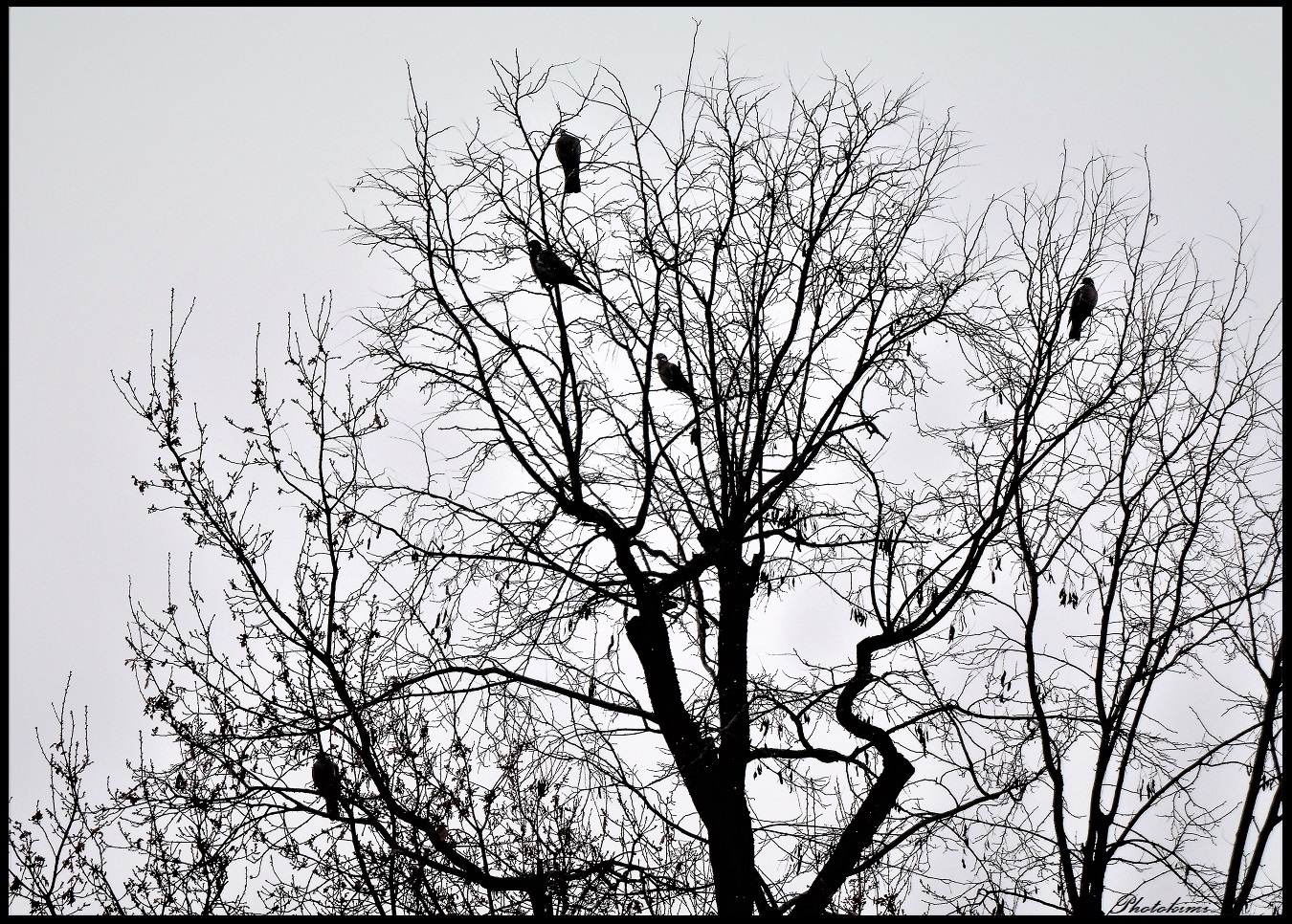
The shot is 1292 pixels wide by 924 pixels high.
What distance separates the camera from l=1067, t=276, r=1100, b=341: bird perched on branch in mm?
6414

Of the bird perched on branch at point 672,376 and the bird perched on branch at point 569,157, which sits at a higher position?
the bird perched on branch at point 569,157

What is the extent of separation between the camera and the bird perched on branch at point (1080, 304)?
21.0ft

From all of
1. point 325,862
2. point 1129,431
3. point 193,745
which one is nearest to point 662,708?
point 325,862

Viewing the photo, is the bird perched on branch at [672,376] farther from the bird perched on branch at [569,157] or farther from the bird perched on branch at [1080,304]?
the bird perched on branch at [1080,304]

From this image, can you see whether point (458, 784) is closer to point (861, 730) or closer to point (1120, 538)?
point (861, 730)

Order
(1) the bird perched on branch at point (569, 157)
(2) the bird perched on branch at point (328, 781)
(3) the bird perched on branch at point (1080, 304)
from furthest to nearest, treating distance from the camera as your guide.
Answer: (3) the bird perched on branch at point (1080, 304) < (1) the bird perched on branch at point (569, 157) < (2) the bird perched on branch at point (328, 781)

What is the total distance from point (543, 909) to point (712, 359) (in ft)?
9.69

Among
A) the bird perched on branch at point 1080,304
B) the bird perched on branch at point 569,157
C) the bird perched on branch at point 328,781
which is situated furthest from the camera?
the bird perched on branch at point 1080,304

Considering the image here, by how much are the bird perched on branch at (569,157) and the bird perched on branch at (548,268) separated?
363mm

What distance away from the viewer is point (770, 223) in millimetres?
6516

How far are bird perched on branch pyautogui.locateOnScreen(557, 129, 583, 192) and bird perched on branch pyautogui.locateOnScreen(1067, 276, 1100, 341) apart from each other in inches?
112

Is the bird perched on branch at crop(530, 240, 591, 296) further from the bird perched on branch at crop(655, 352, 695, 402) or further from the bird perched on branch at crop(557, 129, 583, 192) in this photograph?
the bird perched on branch at crop(655, 352, 695, 402)

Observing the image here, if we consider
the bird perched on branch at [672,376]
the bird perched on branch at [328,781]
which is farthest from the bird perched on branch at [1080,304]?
the bird perched on branch at [328,781]

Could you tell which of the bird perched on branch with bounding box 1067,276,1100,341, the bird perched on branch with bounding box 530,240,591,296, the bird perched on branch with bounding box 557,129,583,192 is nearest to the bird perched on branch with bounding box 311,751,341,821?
the bird perched on branch with bounding box 530,240,591,296
